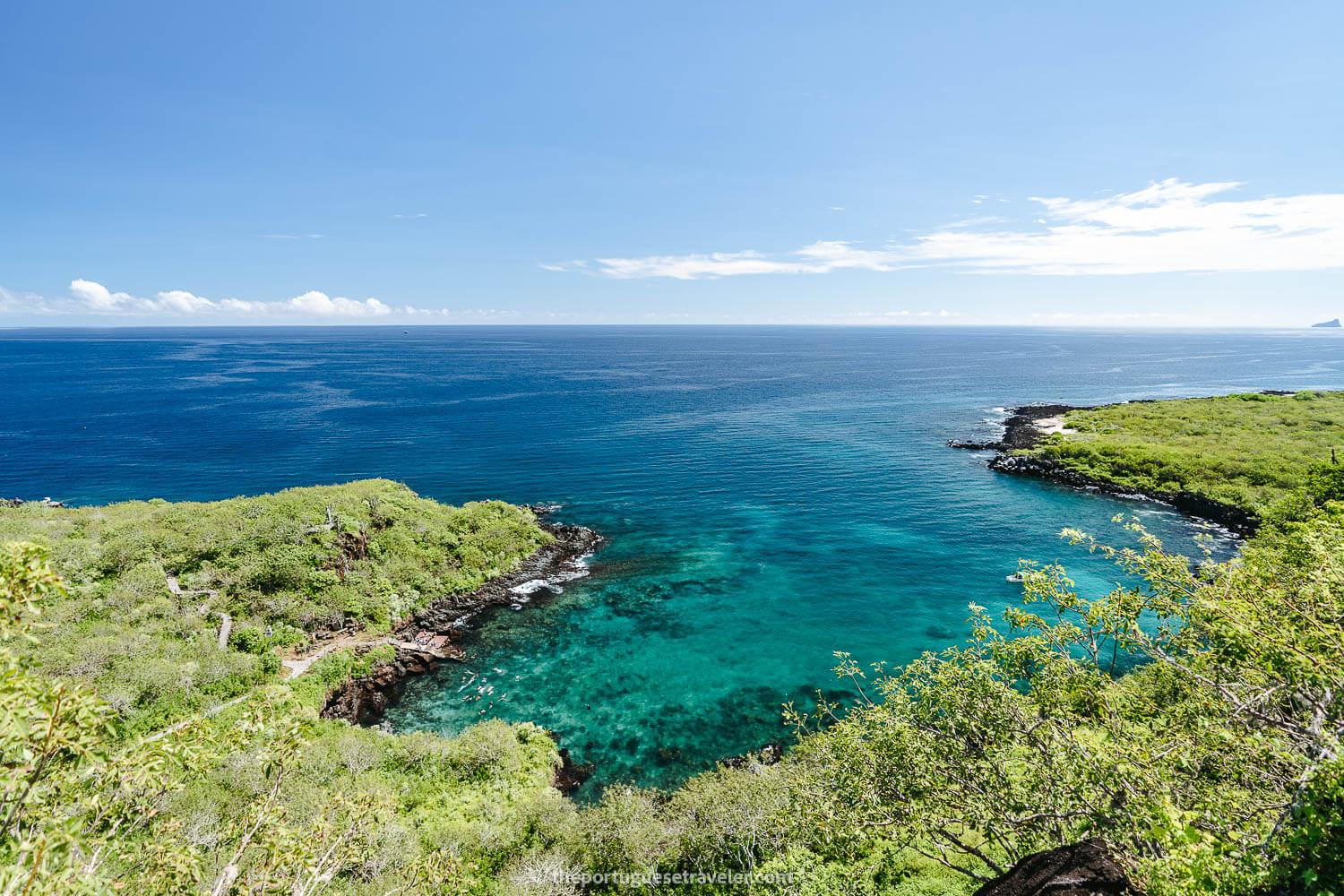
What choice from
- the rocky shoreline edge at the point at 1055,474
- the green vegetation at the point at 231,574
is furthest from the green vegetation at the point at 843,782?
the rocky shoreline edge at the point at 1055,474

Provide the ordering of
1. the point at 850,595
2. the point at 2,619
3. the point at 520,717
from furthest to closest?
the point at 850,595 < the point at 520,717 < the point at 2,619

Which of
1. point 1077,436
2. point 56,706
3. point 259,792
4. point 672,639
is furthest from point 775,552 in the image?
point 1077,436

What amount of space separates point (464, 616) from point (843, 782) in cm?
3455

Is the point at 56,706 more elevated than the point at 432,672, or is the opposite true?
the point at 56,706

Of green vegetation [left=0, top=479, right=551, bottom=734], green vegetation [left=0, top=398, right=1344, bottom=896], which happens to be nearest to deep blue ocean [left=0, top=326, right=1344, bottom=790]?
green vegetation [left=0, top=398, right=1344, bottom=896]

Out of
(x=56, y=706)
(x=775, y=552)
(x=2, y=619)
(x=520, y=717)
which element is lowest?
(x=520, y=717)

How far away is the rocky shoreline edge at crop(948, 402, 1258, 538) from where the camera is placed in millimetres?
57875

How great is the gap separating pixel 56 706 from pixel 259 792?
64.0ft

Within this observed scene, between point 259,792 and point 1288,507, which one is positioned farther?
point 1288,507

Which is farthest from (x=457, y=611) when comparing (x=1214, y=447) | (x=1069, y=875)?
(x=1214, y=447)

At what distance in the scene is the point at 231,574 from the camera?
1497 inches

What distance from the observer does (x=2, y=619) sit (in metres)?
5.93

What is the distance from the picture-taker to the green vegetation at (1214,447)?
62250 millimetres

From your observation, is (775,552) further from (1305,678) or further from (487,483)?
(1305,678)
